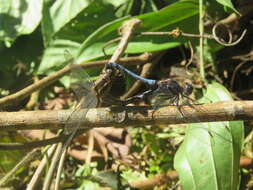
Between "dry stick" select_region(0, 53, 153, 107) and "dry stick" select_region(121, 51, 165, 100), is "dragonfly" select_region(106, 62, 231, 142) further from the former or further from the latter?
"dry stick" select_region(121, 51, 165, 100)

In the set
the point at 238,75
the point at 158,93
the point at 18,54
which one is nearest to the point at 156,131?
the point at 238,75

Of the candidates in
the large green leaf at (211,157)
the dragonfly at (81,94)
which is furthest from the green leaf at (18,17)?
the large green leaf at (211,157)

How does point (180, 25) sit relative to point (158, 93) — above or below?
above

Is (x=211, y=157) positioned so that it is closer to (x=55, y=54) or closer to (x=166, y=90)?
(x=166, y=90)

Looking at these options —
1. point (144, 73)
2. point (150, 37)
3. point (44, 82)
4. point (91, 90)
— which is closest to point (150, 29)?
point (150, 37)

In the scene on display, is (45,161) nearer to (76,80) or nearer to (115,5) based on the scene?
(76,80)

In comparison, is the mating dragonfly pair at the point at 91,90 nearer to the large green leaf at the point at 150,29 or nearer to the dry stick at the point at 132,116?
the dry stick at the point at 132,116
